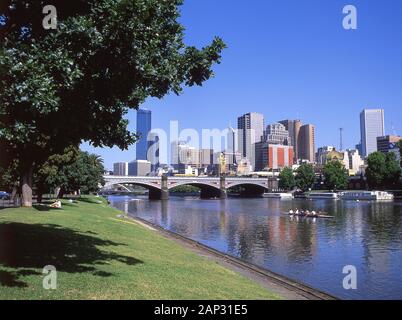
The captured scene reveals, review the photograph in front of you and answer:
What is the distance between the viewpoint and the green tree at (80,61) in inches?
452

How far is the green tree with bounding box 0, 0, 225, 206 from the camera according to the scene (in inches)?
452

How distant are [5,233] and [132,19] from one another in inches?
566

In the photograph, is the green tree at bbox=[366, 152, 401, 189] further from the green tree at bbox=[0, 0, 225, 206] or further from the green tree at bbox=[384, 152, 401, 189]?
the green tree at bbox=[0, 0, 225, 206]

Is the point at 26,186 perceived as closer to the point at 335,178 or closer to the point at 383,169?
the point at 383,169

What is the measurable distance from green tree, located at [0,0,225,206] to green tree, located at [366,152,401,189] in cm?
15302

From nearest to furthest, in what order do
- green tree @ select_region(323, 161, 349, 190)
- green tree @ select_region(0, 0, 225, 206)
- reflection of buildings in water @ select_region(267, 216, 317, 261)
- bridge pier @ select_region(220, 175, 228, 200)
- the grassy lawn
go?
green tree @ select_region(0, 0, 225, 206) → the grassy lawn → reflection of buildings in water @ select_region(267, 216, 317, 261) → green tree @ select_region(323, 161, 349, 190) → bridge pier @ select_region(220, 175, 228, 200)

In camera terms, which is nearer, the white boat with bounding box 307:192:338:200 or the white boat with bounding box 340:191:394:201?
the white boat with bounding box 340:191:394:201

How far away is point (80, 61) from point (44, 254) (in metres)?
8.48

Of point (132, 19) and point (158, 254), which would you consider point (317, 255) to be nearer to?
point (158, 254)

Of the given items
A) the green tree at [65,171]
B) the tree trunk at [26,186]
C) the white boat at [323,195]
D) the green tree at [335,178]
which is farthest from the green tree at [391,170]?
the tree trunk at [26,186]

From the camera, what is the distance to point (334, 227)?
58094mm

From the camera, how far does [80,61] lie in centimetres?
1334

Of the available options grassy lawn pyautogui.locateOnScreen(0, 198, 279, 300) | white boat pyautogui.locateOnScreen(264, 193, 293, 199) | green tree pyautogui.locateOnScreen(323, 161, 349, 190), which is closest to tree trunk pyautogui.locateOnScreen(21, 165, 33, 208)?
grassy lawn pyautogui.locateOnScreen(0, 198, 279, 300)
